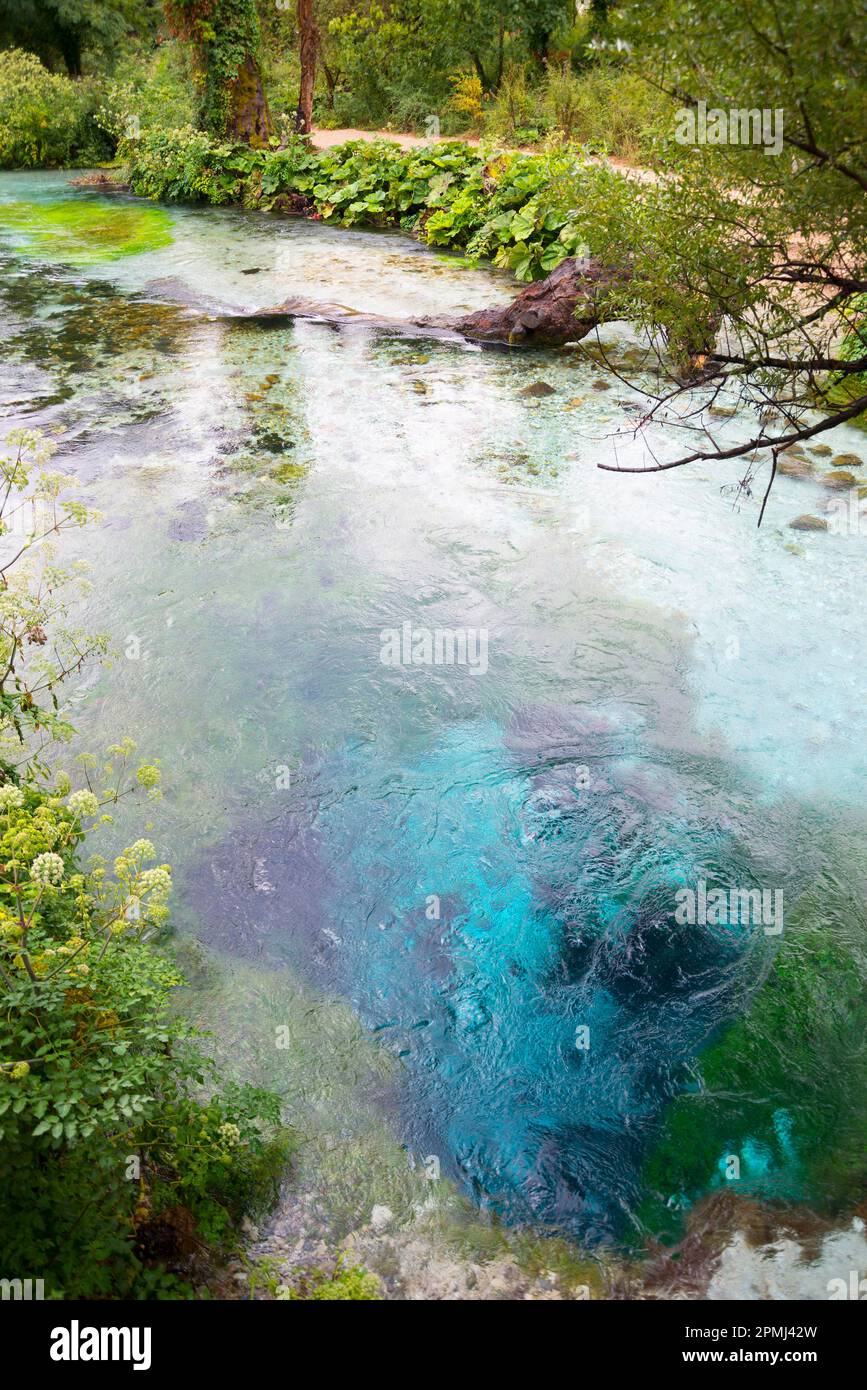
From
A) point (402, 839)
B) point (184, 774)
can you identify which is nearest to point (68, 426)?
point (184, 774)

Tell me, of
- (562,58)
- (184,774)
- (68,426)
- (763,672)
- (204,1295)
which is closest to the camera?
(204,1295)

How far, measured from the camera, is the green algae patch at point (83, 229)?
57.9 ft

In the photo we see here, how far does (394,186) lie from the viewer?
62.4ft

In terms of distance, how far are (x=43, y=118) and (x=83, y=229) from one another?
945 cm

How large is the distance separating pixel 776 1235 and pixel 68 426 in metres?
9.91

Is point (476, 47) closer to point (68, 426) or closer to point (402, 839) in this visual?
point (68, 426)

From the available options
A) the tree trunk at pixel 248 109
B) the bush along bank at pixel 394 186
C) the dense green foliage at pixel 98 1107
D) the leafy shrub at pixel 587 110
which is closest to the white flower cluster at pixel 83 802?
the dense green foliage at pixel 98 1107

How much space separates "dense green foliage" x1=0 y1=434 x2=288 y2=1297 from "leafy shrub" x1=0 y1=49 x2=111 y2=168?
26817 mm

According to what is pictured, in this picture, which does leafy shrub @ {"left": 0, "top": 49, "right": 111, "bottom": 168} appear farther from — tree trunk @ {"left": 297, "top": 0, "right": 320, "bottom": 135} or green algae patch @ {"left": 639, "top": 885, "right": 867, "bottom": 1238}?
green algae patch @ {"left": 639, "top": 885, "right": 867, "bottom": 1238}

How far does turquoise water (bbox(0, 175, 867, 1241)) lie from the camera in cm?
466

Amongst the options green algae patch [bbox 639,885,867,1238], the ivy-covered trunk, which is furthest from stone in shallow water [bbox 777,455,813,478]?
the ivy-covered trunk

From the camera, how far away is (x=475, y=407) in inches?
436

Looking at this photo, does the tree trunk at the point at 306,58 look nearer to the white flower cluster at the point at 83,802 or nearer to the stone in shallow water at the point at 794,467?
the stone in shallow water at the point at 794,467

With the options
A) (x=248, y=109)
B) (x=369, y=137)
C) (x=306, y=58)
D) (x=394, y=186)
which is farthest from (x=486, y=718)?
(x=369, y=137)
